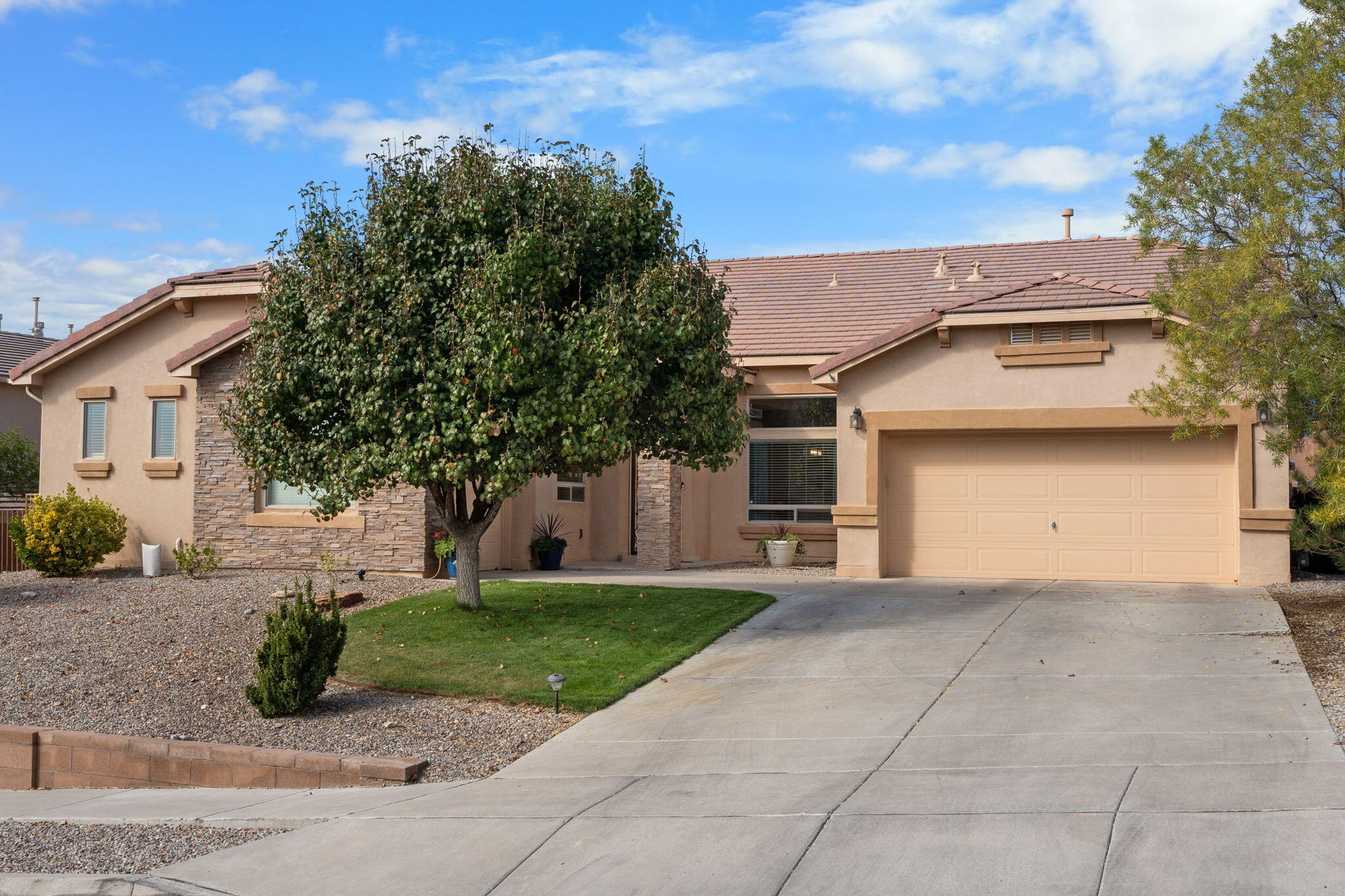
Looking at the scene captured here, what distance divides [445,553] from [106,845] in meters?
9.99

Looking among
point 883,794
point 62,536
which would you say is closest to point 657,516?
point 62,536

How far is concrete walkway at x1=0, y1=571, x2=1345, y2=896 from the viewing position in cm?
553

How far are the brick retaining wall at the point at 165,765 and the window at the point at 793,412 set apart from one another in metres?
11.6

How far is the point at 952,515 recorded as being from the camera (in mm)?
16391

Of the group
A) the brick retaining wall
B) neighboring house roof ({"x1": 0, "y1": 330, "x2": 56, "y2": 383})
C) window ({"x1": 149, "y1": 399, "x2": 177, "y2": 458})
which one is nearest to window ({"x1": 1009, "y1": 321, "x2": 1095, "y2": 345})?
the brick retaining wall

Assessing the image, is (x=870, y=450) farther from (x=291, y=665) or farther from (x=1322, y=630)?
(x=291, y=665)

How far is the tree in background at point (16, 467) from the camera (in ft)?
87.0

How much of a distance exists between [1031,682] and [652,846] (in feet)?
15.7

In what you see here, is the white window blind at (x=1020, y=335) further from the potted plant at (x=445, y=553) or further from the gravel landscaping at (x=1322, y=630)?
the potted plant at (x=445, y=553)

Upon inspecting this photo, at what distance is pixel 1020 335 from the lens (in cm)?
1572

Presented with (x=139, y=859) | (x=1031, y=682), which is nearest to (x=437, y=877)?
(x=139, y=859)

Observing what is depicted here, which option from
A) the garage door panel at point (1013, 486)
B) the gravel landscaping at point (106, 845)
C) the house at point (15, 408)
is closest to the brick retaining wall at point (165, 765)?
the gravel landscaping at point (106, 845)

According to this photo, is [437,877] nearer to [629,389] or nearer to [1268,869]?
[1268,869]

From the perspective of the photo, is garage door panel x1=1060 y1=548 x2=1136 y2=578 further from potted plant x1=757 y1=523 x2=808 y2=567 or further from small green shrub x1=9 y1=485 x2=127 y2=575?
small green shrub x1=9 y1=485 x2=127 y2=575
